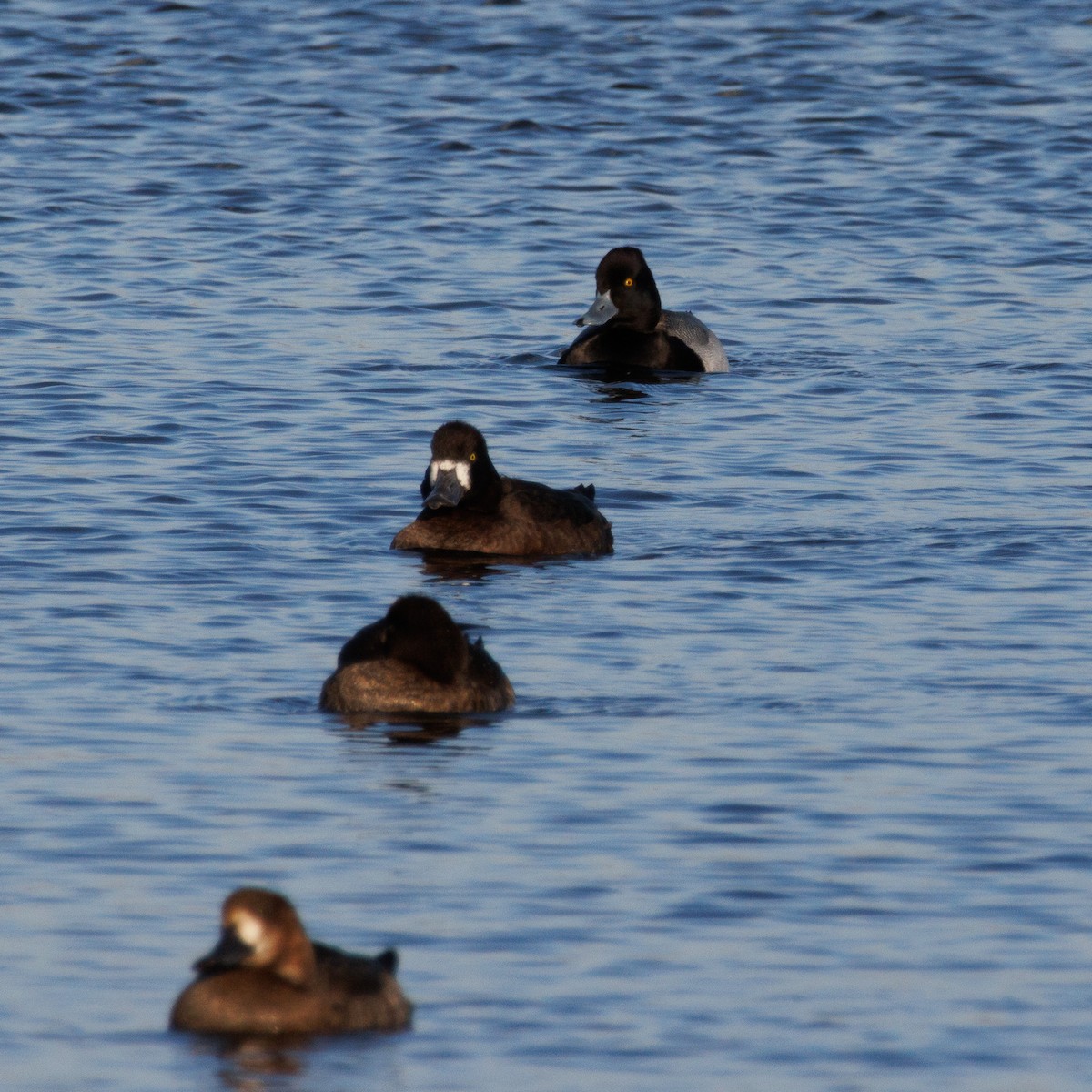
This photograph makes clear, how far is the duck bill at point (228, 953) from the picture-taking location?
8062mm

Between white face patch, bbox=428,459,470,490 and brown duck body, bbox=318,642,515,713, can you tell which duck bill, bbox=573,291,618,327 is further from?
brown duck body, bbox=318,642,515,713

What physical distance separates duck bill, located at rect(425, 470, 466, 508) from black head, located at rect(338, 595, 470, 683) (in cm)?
335

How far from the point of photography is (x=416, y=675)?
39.4 ft

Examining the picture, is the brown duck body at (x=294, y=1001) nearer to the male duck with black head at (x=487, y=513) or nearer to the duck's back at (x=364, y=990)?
the duck's back at (x=364, y=990)

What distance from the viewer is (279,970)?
27.2ft

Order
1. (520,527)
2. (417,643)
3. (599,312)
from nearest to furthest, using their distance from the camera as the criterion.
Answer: (417,643)
(520,527)
(599,312)

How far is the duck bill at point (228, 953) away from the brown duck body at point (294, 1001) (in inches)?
6.4

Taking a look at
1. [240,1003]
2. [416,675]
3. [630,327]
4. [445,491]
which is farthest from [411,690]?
[630,327]

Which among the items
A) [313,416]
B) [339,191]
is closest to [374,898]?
[313,416]

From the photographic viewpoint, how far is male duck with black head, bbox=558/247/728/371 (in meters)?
22.1

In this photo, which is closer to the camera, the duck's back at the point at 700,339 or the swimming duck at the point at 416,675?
the swimming duck at the point at 416,675

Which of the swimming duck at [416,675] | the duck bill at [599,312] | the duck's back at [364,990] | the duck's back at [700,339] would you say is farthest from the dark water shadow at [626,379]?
the duck's back at [364,990]

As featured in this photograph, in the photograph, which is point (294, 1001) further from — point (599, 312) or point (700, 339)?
point (599, 312)

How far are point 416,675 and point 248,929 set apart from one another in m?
3.96
